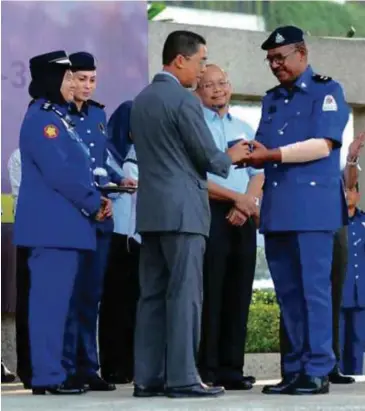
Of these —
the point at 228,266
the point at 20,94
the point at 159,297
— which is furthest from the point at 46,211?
the point at 20,94

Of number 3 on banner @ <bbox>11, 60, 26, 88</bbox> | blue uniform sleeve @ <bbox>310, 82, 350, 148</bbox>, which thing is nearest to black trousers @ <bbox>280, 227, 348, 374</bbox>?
blue uniform sleeve @ <bbox>310, 82, 350, 148</bbox>

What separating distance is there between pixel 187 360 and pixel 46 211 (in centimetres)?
88

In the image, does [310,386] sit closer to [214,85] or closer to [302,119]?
[302,119]

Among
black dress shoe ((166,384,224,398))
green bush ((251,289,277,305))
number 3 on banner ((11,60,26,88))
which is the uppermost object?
number 3 on banner ((11,60,26,88))

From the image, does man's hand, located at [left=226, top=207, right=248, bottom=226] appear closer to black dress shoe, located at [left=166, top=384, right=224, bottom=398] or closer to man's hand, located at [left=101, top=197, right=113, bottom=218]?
man's hand, located at [left=101, top=197, right=113, bottom=218]

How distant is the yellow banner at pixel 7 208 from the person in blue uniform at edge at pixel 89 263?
1307mm

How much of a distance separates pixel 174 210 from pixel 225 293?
1004 mm

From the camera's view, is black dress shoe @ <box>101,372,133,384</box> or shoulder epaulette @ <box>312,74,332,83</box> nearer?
shoulder epaulette @ <box>312,74,332,83</box>

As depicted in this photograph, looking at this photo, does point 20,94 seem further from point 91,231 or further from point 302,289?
point 302,289

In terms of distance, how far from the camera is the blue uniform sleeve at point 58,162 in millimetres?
5773

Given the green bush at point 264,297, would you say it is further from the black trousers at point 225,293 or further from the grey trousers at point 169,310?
the grey trousers at point 169,310

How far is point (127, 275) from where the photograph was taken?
22.7 ft

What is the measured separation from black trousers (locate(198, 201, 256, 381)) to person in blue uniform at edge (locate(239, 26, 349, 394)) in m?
0.48

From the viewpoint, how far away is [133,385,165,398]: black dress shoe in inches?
221
